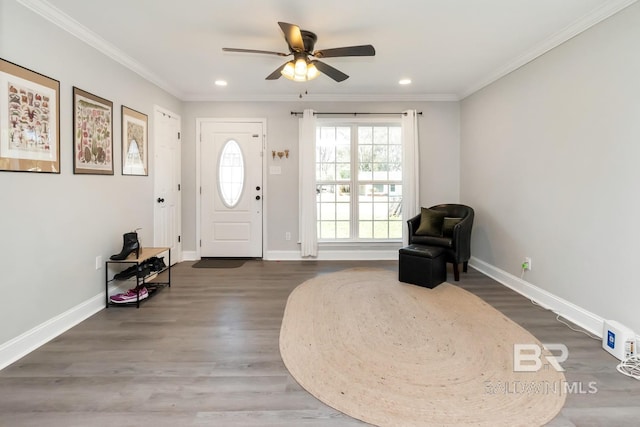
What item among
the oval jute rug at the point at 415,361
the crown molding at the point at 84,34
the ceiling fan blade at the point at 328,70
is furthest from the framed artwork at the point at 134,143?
the oval jute rug at the point at 415,361

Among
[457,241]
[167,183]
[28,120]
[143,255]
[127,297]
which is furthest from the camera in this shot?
[167,183]

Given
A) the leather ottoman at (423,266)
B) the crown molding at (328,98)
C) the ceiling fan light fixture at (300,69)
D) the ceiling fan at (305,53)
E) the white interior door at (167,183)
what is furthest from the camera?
the crown molding at (328,98)

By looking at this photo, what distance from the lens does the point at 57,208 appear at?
8.09 feet

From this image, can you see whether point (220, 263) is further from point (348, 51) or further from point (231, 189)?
point (348, 51)

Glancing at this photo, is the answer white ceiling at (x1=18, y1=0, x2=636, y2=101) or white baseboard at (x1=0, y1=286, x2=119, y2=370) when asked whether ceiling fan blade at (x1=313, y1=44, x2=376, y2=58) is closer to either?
white ceiling at (x1=18, y1=0, x2=636, y2=101)

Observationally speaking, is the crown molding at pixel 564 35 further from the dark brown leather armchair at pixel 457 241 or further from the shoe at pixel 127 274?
the shoe at pixel 127 274

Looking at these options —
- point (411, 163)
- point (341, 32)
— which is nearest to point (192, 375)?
point (341, 32)

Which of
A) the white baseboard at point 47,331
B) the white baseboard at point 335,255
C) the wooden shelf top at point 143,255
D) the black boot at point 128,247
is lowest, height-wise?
the white baseboard at point 47,331

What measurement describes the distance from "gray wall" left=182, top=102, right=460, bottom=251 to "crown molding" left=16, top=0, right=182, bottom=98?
47.0 inches

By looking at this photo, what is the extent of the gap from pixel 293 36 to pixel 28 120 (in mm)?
2063

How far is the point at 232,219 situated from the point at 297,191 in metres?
1.16

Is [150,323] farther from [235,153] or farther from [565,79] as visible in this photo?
[565,79]

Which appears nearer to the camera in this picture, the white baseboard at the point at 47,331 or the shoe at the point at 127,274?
the white baseboard at the point at 47,331

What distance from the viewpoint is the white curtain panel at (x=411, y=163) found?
478 centimetres
